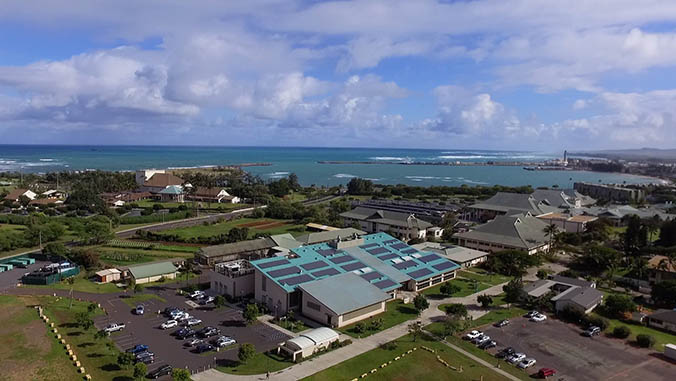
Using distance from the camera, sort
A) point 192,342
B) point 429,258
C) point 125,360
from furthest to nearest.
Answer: point 429,258 < point 192,342 < point 125,360

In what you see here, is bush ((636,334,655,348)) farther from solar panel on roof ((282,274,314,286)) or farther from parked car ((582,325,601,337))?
solar panel on roof ((282,274,314,286))

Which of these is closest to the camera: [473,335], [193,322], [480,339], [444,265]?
[480,339]

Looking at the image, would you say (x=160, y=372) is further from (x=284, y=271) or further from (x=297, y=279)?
(x=284, y=271)

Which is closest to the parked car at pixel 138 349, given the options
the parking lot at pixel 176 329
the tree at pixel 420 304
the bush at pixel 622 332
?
the parking lot at pixel 176 329

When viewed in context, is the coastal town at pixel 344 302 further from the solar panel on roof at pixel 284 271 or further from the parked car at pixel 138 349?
the solar panel on roof at pixel 284 271

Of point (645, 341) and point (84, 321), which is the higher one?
point (84, 321)

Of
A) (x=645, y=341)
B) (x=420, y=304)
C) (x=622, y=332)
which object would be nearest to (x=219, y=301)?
(x=420, y=304)

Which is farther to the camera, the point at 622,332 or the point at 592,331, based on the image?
the point at 592,331
